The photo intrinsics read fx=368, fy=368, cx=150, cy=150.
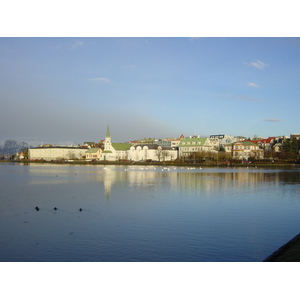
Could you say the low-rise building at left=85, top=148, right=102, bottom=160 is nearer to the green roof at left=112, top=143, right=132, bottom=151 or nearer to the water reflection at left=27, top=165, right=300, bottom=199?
the green roof at left=112, top=143, right=132, bottom=151

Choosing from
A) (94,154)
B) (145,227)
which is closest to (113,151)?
(94,154)

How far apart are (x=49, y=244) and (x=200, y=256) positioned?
343 centimetres

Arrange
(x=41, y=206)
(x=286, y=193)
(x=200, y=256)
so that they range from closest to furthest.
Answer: (x=200, y=256)
(x=41, y=206)
(x=286, y=193)

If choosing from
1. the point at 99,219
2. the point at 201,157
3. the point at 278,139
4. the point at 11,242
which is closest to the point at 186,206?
the point at 99,219

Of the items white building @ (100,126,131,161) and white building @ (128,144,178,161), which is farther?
white building @ (100,126,131,161)

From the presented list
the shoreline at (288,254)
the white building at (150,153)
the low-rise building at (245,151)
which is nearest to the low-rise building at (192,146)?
the white building at (150,153)

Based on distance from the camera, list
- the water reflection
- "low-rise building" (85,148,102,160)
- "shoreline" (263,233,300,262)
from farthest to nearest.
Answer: "low-rise building" (85,148,102,160) → the water reflection → "shoreline" (263,233,300,262)

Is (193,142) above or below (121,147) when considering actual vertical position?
above

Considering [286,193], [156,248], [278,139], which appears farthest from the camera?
[278,139]

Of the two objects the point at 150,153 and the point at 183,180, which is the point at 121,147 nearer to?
the point at 150,153

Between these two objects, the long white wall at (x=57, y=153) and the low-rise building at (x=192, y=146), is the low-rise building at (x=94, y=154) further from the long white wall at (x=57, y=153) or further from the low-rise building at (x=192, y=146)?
the low-rise building at (x=192, y=146)

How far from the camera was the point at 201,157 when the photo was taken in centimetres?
6944

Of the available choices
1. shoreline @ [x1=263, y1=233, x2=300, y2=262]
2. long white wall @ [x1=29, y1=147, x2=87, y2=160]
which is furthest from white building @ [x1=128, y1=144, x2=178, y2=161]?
shoreline @ [x1=263, y1=233, x2=300, y2=262]

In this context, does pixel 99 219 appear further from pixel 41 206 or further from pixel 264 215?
pixel 264 215
